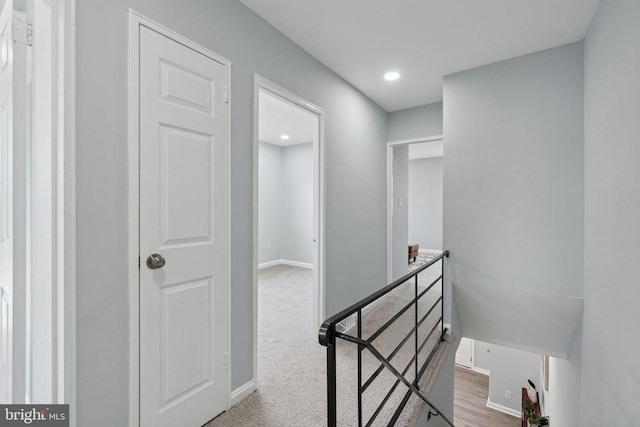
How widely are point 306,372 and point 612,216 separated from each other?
2249 mm

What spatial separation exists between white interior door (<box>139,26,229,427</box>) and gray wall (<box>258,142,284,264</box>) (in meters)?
4.34

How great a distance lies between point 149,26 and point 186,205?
89 cm

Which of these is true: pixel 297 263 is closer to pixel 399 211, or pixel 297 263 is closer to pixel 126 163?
pixel 399 211

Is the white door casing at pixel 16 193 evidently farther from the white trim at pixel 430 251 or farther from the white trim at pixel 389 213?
the white trim at pixel 430 251

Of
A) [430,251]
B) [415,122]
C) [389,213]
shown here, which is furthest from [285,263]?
[430,251]

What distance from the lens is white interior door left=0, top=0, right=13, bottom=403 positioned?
1234 mm

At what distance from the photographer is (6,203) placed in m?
1.33

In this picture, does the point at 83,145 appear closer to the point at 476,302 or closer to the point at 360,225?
the point at 360,225

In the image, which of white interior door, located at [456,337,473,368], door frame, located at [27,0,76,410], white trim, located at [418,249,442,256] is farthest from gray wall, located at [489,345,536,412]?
door frame, located at [27,0,76,410]

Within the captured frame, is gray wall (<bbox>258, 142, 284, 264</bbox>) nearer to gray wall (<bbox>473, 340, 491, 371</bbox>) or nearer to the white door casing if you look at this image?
the white door casing

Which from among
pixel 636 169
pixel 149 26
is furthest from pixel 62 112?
pixel 636 169

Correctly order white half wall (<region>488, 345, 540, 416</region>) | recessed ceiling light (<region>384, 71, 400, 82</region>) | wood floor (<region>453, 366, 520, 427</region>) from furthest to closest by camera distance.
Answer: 1. white half wall (<region>488, 345, 540, 416</region>)
2. wood floor (<region>453, 366, 520, 427</region>)
3. recessed ceiling light (<region>384, 71, 400, 82</region>)

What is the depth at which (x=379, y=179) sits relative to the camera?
12.5ft

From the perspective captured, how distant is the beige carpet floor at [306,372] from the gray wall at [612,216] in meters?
1.06
